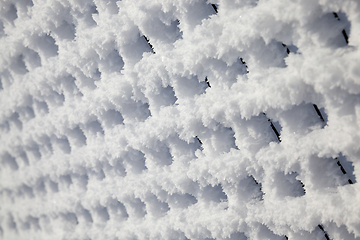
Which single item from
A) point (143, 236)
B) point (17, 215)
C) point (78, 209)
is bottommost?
point (143, 236)

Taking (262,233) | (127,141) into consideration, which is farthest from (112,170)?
(262,233)

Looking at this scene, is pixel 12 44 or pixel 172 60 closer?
pixel 172 60

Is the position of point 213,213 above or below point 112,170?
below

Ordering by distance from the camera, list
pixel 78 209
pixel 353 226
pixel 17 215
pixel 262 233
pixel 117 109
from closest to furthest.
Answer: pixel 353 226, pixel 262 233, pixel 117 109, pixel 78 209, pixel 17 215

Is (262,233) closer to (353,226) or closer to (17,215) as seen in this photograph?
(353,226)

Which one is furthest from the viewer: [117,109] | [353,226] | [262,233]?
[117,109]

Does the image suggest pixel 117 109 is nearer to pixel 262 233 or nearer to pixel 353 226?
pixel 262 233
